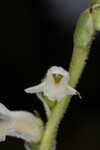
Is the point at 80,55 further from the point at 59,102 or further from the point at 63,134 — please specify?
the point at 63,134

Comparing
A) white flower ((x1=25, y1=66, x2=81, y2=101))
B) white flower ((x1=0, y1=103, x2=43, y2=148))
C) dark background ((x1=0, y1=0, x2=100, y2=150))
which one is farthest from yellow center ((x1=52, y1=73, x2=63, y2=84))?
dark background ((x1=0, y1=0, x2=100, y2=150))

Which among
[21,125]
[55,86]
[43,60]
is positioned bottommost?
[43,60]

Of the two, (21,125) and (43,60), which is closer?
(21,125)

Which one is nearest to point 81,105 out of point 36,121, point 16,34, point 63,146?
point 63,146

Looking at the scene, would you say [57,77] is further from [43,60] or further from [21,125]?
[43,60]

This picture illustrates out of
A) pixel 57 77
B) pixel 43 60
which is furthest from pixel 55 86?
pixel 43 60

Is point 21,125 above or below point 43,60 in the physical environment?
above

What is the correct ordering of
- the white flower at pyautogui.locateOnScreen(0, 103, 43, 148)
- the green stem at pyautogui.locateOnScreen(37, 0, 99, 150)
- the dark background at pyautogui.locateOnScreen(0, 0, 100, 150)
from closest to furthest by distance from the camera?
the green stem at pyautogui.locateOnScreen(37, 0, 99, 150), the white flower at pyautogui.locateOnScreen(0, 103, 43, 148), the dark background at pyautogui.locateOnScreen(0, 0, 100, 150)

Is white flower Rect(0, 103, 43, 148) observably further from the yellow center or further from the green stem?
the yellow center
